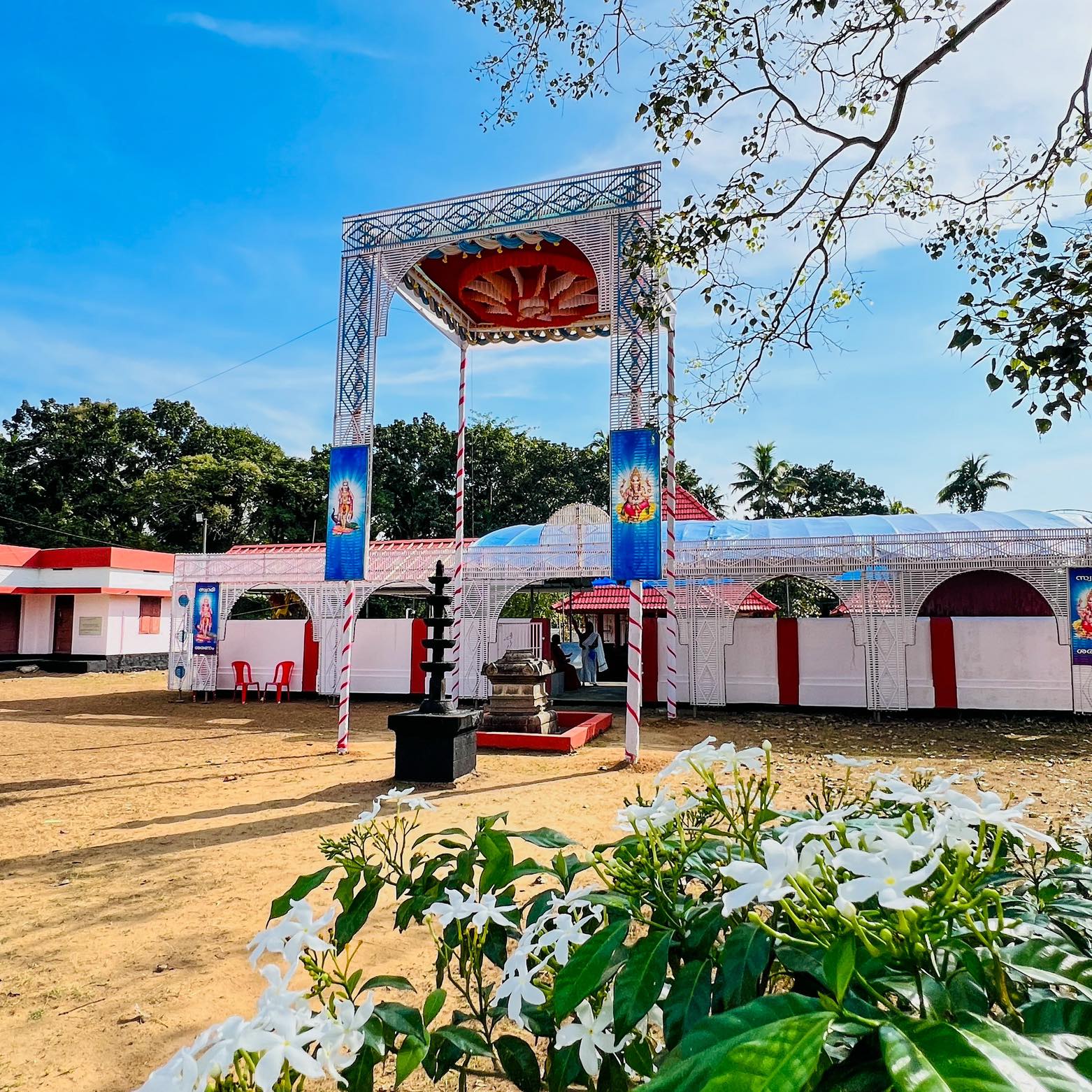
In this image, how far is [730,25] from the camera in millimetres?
→ 4066

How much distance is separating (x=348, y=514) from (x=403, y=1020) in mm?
8654

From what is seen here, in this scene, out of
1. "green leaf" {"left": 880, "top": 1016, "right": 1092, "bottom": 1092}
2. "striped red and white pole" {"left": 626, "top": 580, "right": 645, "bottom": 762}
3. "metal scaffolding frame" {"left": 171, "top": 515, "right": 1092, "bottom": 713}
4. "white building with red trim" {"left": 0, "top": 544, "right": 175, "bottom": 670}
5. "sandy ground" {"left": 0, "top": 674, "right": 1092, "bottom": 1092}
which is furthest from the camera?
"white building with red trim" {"left": 0, "top": 544, "right": 175, "bottom": 670}

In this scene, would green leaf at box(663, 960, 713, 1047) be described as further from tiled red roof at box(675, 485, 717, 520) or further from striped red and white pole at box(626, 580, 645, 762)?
tiled red roof at box(675, 485, 717, 520)

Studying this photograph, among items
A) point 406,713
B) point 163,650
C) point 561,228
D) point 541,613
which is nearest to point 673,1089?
point 406,713

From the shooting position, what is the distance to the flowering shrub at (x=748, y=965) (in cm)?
69

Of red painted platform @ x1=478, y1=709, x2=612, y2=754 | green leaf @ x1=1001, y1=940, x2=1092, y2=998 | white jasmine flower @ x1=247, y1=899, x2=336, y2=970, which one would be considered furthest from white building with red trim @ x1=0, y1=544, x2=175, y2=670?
green leaf @ x1=1001, y1=940, x2=1092, y2=998

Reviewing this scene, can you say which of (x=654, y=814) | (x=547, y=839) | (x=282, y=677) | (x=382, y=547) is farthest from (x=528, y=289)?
(x=654, y=814)

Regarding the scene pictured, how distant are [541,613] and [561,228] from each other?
1549 centimetres

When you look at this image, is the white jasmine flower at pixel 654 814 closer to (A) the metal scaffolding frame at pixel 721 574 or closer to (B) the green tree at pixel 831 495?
(A) the metal scaffolding frame at pixel 721 574


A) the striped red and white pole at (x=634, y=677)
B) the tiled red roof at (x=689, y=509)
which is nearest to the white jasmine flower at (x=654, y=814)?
the striped red and white pole at (x=634, y=677)

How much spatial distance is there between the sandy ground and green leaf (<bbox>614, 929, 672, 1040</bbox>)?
152cm

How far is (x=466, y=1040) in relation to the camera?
3.68 ft

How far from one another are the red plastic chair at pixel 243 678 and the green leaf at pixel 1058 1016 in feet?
50.0

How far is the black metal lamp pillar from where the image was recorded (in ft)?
24.4
